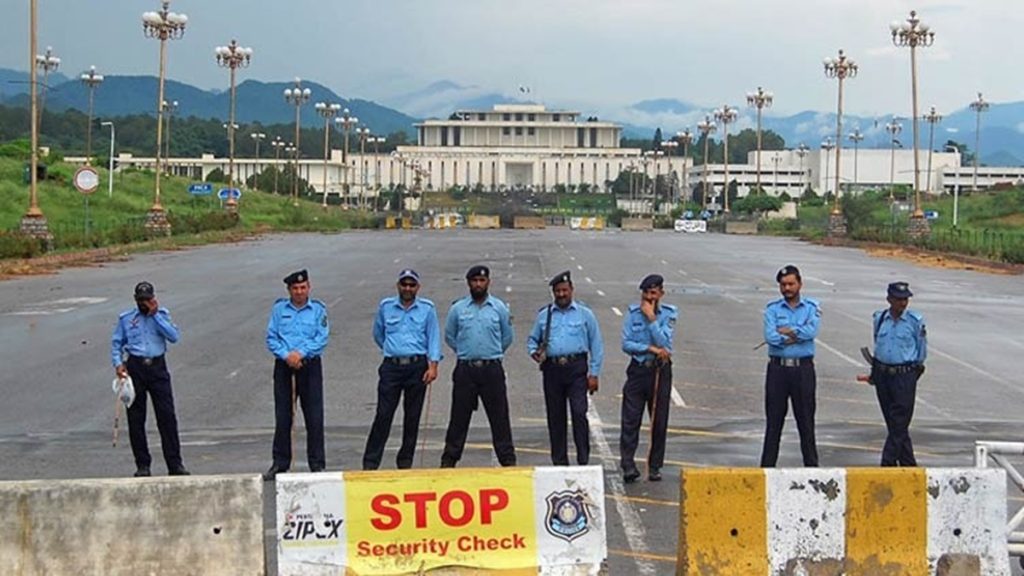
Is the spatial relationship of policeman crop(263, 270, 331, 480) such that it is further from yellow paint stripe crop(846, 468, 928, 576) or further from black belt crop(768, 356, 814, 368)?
yellow paint stripe crop(846, 468, 928, 576)

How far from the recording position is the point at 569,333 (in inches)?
469

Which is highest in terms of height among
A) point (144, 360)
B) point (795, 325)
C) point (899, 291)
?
point (899, 291)

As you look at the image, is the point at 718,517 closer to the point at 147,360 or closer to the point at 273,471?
the point at 273,471

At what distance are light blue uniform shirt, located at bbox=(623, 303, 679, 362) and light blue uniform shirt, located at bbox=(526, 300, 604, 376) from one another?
31 centimetres

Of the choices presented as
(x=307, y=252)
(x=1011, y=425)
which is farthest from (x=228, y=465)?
(x=307, y=252)

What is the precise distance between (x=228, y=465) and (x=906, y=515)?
20.8 ft

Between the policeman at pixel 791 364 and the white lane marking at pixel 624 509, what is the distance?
4.40ft

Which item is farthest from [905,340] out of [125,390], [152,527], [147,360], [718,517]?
[152,527]

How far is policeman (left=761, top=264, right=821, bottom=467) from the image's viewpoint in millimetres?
12078

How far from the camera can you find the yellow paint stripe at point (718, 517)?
27.9 ft

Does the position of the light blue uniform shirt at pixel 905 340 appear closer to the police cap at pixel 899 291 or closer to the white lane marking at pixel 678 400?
the police cap at pixel 899 291

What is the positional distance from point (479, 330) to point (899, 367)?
3.62m

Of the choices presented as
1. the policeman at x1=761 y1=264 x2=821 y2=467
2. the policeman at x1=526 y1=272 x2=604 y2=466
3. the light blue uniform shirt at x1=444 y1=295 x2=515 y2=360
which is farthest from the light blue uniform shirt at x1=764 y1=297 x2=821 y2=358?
the light blue uniform shirt at x1=444 y1=295 x2=515 y2=360

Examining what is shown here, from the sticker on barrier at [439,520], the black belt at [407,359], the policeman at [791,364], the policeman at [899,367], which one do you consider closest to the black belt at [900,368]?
the policeman at [899,367]
